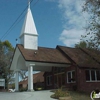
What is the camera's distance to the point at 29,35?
98.8 feet

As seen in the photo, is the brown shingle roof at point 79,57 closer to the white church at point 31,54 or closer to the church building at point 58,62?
the church building at point 58,62

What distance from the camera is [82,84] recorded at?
2705 cm

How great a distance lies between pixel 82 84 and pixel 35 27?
10.8m

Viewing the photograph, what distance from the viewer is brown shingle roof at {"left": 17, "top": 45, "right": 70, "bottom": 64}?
26.6m

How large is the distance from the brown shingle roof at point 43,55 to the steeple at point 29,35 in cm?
87

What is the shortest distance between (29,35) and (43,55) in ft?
12.4

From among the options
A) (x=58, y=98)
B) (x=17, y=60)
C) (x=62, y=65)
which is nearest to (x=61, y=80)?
(x=62, y=65)

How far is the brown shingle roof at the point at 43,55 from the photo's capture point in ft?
87.4

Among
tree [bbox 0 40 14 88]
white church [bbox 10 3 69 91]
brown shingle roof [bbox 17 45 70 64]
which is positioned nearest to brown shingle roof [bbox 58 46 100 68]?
brown shingle roof [bbox 17 45 70 64]

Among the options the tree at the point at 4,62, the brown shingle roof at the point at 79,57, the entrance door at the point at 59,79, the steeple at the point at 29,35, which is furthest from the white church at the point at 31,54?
the tree at the point at 4,62

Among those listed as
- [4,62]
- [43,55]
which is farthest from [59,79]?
[4,62]

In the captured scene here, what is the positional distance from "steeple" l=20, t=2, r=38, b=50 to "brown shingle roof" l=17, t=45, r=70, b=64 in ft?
2.86

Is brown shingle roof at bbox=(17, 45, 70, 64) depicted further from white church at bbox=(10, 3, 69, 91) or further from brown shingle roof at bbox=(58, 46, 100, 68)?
brown shingle roof at bbox=(58, 46, 100, 68)

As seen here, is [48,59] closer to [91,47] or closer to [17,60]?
[17,60]
